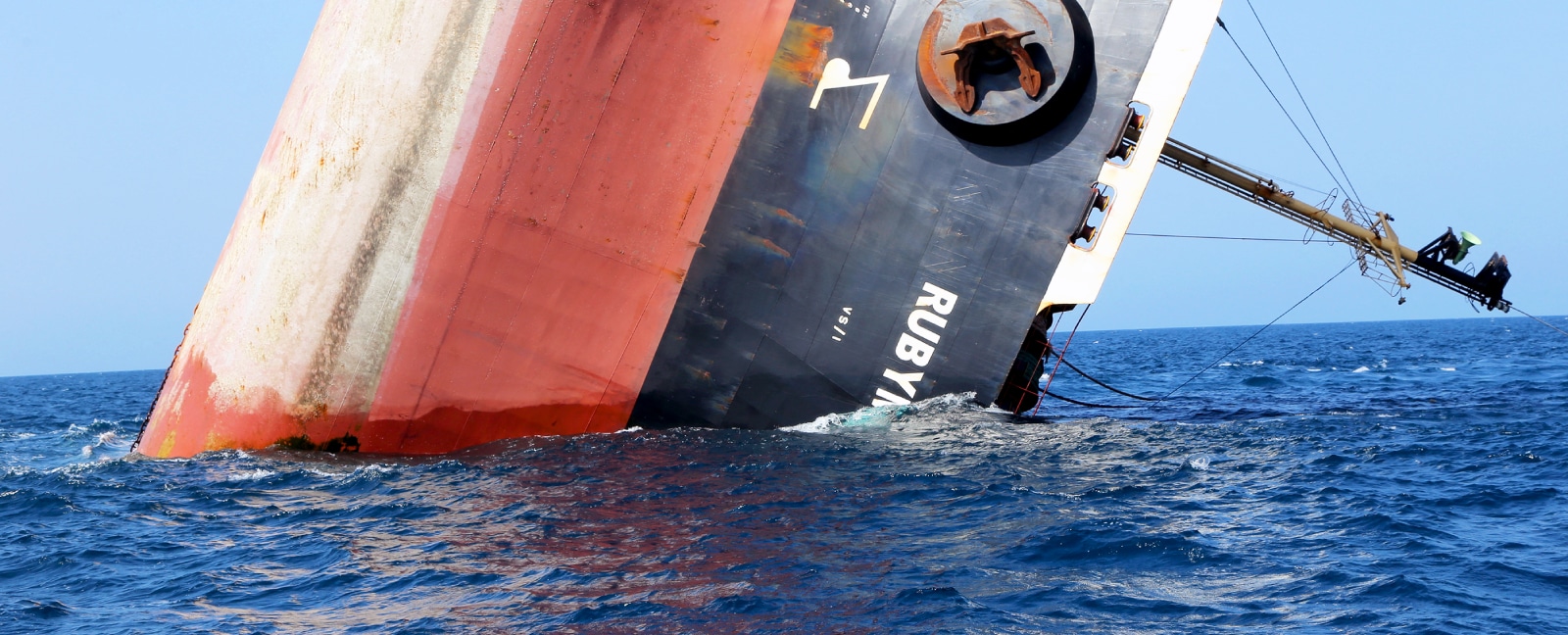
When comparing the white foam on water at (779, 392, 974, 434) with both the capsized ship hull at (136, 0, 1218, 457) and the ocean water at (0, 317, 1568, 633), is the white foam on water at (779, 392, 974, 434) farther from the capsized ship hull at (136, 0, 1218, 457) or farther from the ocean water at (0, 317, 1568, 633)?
the capsized ship hull at (136, 0, 1218, 457)

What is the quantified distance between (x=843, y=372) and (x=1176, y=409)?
7407 mm

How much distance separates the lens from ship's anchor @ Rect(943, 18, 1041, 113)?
1195 centimetres

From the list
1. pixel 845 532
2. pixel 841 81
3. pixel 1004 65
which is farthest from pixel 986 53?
pixel 845 532

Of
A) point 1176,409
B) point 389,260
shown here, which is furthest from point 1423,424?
point 389,260

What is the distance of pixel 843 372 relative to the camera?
43.0 ft

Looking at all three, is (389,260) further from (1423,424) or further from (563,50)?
(1423,424)

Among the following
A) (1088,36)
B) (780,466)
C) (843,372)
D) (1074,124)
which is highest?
(1088,36)

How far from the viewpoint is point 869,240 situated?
12898 mm

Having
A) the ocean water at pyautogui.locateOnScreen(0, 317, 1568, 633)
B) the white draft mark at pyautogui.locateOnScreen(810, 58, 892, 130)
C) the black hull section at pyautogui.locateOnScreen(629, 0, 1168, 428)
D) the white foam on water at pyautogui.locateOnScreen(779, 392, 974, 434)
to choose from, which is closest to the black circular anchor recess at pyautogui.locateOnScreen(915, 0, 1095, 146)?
the black hull section at pyautogui.locateOnScreen(629, 0, 1168, 428)

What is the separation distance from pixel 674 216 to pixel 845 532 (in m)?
5.39

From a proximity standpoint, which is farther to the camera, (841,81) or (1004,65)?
(841,81)

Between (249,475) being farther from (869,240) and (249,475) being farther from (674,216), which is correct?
(869,240)

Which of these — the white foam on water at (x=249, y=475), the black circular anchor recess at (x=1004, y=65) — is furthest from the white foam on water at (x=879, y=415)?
the white foam on water at (x=249, y=475)

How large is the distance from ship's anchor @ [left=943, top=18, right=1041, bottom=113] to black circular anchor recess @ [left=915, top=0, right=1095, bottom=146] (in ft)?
0.04
